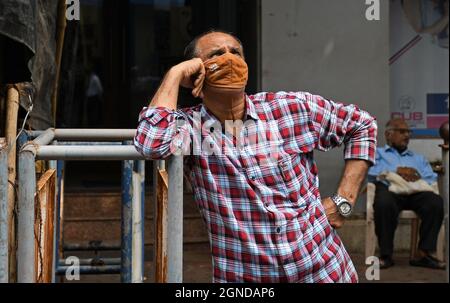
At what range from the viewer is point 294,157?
218 centimetres

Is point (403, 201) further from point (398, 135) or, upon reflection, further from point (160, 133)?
point (160, 133)

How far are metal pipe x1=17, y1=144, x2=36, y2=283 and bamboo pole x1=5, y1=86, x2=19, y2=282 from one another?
39cm

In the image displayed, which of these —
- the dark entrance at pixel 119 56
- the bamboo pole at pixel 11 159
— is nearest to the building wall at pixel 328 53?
the dark entrance at pixel 119 56

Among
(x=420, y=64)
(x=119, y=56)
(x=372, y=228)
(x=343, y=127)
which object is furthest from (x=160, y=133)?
(x=119, y=56)

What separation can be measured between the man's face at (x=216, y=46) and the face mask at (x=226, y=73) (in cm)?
6

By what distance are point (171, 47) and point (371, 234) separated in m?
3.16

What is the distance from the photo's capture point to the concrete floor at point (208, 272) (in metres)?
5.62

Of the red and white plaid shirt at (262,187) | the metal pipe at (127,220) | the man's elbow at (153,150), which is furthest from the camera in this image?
the metal pipe at (127,220)

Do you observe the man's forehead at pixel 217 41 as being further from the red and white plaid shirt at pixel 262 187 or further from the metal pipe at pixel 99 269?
the metal pipe at pixel 99 269

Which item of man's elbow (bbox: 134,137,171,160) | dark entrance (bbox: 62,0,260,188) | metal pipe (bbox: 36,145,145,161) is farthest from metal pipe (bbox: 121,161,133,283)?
dark entrance (bbox: 62,0,260,188)

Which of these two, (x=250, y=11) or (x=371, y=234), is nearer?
(x=371, y=234)

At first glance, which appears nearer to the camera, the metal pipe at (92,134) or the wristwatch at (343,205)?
the wristwatch at (343,205)
